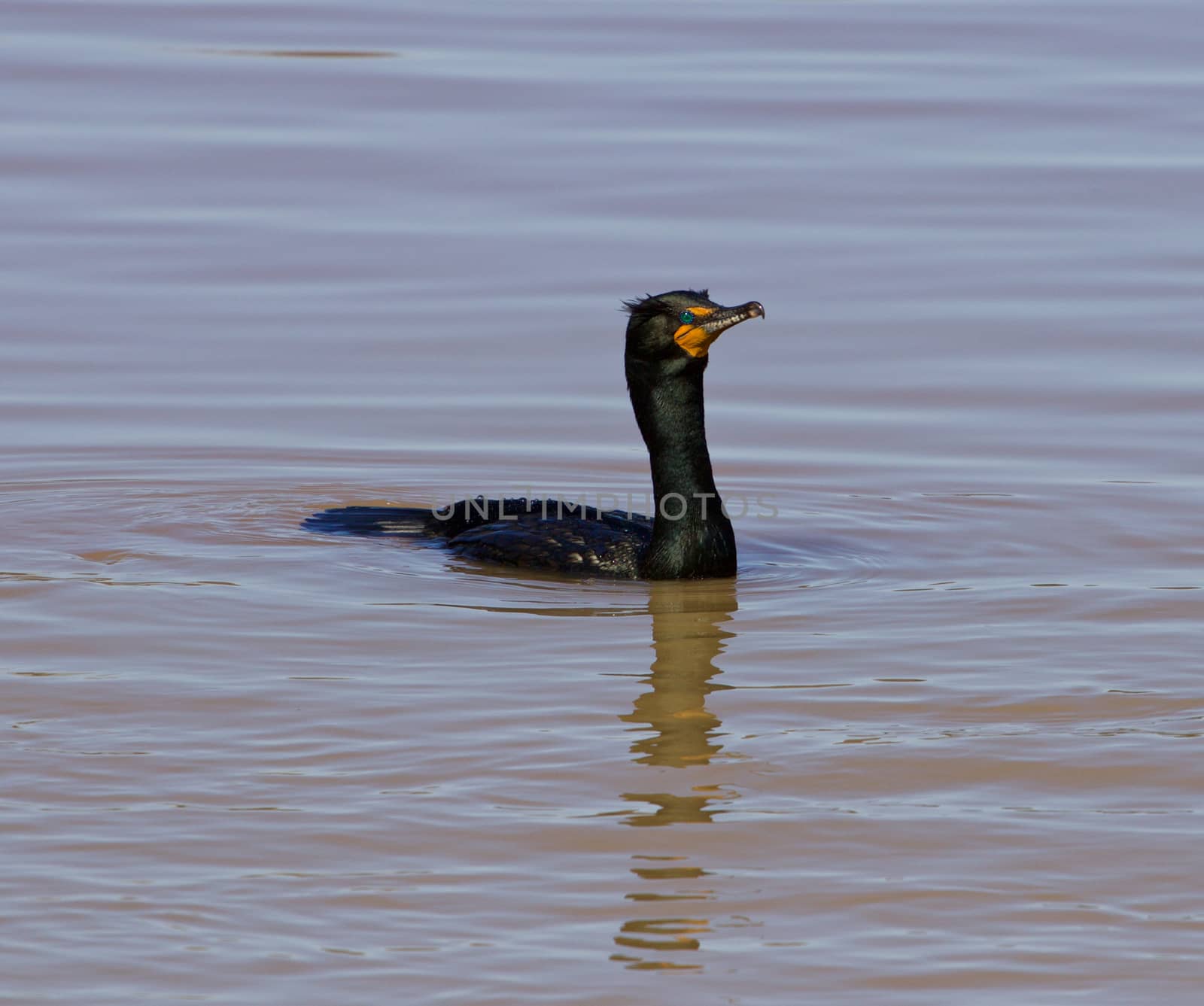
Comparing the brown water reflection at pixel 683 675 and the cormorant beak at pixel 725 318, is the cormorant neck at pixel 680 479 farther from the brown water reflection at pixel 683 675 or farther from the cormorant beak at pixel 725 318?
the cormorant beak at pixel 725 318

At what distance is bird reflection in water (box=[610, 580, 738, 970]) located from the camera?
550 cm

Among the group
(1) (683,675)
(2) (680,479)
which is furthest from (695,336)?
(1) (683,675)

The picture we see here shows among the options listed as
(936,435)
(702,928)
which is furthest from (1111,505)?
(702,928)

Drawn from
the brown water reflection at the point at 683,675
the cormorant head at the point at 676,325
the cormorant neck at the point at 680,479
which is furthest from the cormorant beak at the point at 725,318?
the brown water reflection at the point at 683,675

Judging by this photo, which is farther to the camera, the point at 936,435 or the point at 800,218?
the point at 800,218

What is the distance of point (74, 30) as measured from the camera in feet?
81.5

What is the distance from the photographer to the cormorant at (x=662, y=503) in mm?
9273

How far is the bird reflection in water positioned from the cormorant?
158mm

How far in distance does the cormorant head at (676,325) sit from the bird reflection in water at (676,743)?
100 cm

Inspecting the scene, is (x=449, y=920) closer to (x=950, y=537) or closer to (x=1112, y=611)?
(x=1112, y=611)

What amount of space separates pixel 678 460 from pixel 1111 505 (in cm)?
235

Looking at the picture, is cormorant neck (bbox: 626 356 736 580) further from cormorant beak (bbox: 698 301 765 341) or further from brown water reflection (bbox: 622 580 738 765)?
cormorant beak (bbox: 698 301 765 341)

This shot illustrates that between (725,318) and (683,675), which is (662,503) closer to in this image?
(725,318)

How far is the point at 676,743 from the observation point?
7.01m
